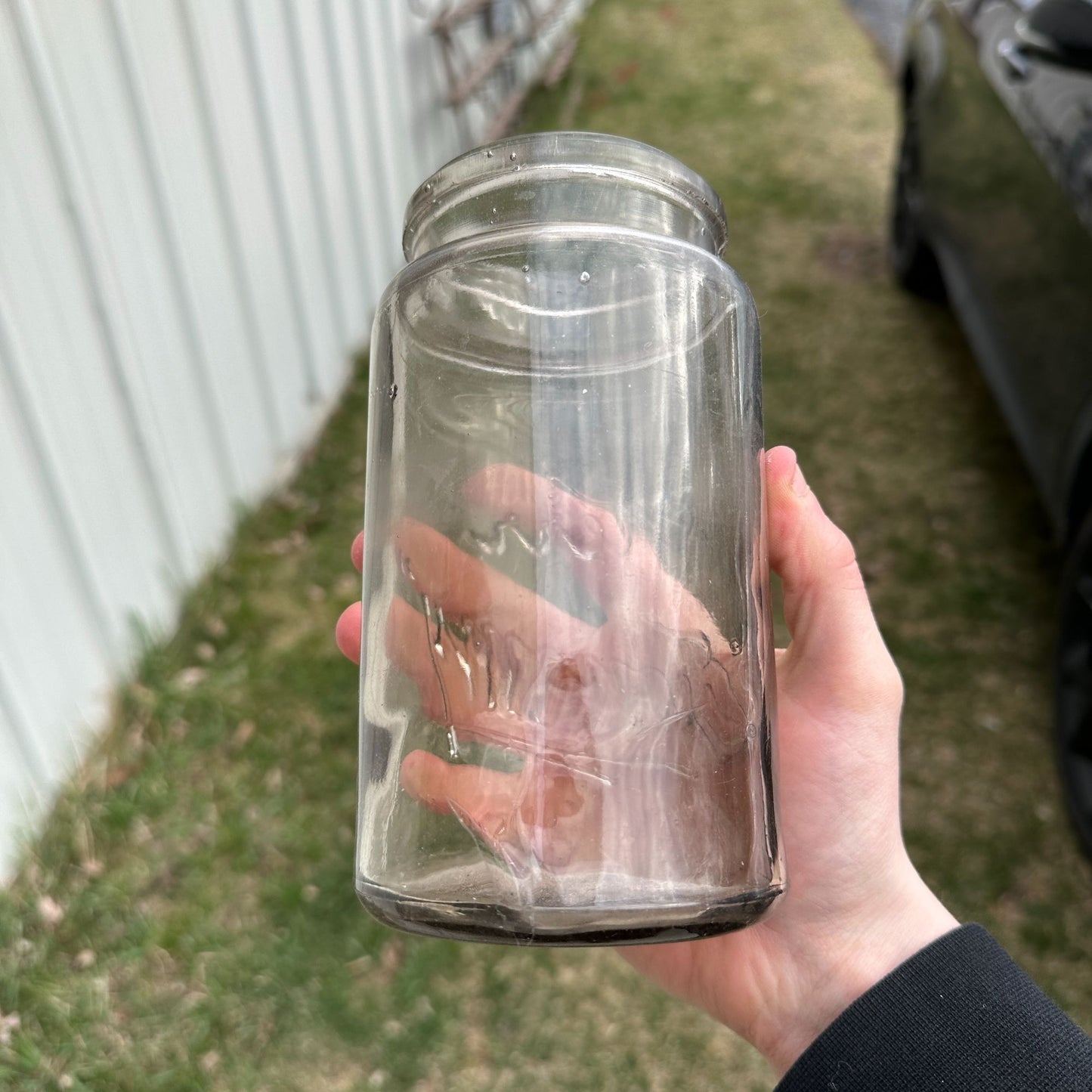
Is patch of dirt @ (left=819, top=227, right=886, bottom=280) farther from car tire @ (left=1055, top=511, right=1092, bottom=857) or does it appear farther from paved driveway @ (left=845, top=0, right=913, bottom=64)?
car tire @ (left=1055, top=511, right=1092, bottom=857)

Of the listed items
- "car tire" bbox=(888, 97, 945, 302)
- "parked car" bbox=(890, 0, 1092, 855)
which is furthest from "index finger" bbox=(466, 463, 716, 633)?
"car tire" bbox=(888, 97, 945, 302)

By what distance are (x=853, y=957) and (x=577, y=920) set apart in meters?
0.60

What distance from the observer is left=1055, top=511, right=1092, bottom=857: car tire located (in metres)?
2.25

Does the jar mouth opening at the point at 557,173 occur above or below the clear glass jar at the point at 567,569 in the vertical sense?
above

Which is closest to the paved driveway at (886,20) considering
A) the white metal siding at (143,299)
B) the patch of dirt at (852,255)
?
the patch of dirt at (852,255)

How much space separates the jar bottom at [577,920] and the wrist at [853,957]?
37 cm

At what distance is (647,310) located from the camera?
1198mm

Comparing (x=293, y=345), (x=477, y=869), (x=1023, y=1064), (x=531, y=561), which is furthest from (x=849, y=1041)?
(x=293, y=345)

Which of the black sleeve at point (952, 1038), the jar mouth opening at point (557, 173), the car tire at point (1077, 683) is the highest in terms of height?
the jar mouth opening at point (557, 173)

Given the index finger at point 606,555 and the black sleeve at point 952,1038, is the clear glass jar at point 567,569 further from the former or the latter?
the black sleeve at point 952,1038

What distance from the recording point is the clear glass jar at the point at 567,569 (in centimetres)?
107

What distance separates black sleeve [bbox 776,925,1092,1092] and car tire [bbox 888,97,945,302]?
328 cm

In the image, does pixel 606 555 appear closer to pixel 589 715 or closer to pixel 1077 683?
pixel 589 715

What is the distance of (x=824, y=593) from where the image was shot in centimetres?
140
